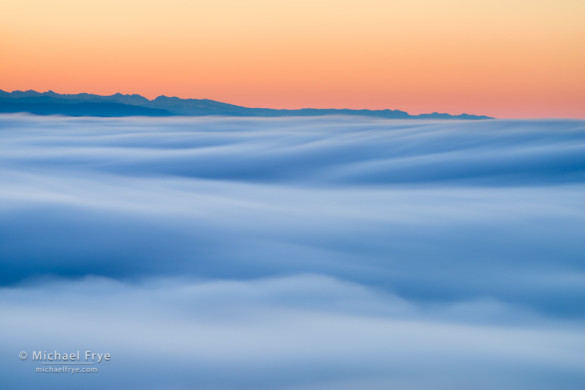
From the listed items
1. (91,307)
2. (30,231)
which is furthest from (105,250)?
(91,307)

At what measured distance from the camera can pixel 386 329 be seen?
344cm

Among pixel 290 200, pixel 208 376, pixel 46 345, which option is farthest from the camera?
pixel 290 200

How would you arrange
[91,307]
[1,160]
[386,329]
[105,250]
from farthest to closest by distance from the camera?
[1,160] → [105,250] → [91,307] → [386,329]

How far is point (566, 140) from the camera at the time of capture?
35.5ft

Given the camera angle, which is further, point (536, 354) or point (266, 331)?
point (266, 331)

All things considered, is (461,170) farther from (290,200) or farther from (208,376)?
(208,376)

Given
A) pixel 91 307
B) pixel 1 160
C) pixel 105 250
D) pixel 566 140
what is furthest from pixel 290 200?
pixel 1 160

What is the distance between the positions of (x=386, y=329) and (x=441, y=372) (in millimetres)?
685

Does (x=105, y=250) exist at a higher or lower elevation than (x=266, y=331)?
higher

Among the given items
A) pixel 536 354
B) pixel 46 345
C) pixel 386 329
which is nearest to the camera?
pixel 536 354

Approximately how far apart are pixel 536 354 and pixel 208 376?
188cm

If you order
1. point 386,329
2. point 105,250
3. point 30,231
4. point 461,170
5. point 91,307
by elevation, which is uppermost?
point 461,170

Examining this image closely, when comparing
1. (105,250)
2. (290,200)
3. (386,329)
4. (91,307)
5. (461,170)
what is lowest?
(386,329)

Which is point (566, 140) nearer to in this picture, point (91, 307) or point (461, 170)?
point (461, 170)
